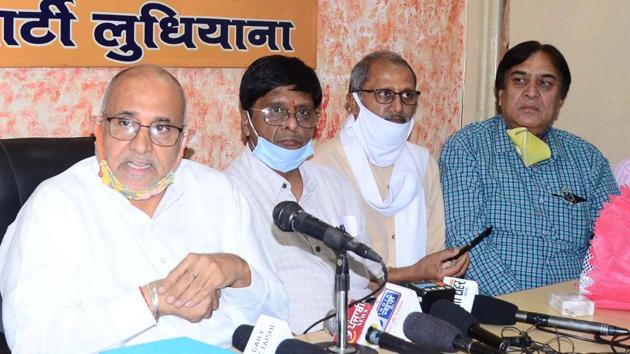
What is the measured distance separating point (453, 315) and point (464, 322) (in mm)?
40

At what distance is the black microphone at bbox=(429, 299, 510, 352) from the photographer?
2373 millimetres

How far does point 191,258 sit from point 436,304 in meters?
0.71

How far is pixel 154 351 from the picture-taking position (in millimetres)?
1926

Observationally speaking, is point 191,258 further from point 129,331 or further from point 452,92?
point 452,92

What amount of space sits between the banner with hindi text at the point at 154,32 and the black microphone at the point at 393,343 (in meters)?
1.80

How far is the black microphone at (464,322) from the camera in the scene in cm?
237

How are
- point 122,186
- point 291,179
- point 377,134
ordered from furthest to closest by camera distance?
point 377,134, point 291,179, point 122,186

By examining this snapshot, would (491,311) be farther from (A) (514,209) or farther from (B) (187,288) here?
(A) (514,209)

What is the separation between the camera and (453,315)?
248cm

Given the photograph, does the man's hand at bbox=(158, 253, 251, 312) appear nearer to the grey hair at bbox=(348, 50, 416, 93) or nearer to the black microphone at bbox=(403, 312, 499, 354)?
the black microphone at bbox=(403, 312, 499, 354)

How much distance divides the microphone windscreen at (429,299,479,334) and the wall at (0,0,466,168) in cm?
175

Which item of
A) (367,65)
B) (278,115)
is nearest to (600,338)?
(278,115)

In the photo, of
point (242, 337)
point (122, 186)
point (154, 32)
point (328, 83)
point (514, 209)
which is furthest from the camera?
point (328, 83)

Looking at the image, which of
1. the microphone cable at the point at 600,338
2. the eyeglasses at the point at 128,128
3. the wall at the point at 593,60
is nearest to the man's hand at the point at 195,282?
the eyeglasses at the point at 128,128
